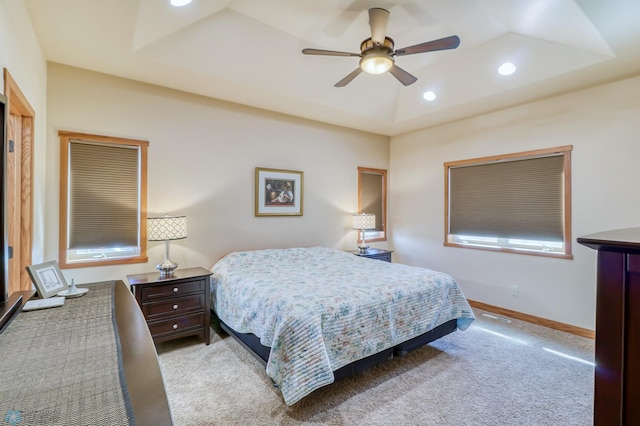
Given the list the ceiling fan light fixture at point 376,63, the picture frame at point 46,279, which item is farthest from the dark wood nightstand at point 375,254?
the picture frame at point 46,279

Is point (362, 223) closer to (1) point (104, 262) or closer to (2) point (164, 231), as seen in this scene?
(2) point (164, 231)

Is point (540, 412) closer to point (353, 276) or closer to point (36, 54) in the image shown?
point (353, 276)

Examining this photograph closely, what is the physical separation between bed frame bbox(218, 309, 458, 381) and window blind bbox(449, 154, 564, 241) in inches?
69.3

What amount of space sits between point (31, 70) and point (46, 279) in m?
1.68

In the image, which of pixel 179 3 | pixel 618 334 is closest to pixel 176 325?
pixel 179 3

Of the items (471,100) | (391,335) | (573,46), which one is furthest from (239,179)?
(573,46)

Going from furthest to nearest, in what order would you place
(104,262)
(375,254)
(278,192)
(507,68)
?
(375,254), (278,192), (507,68), (104,262)

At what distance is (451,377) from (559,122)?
318 centimetres

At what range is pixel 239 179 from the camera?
13.0ft

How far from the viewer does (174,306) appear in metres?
2.97

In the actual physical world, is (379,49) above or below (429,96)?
below

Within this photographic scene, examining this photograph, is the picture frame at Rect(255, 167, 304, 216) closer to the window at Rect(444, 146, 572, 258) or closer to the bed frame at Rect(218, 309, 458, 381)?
the bed frame at Rect(218, 309, 458, 381)

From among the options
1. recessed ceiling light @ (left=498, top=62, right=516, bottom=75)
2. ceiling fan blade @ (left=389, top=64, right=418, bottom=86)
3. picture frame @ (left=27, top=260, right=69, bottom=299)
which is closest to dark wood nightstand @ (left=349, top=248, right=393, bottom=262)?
ceiling fan blade @ (left=389, top=64, right=418, bottom=86)

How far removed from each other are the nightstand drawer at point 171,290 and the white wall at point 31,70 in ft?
2.98
